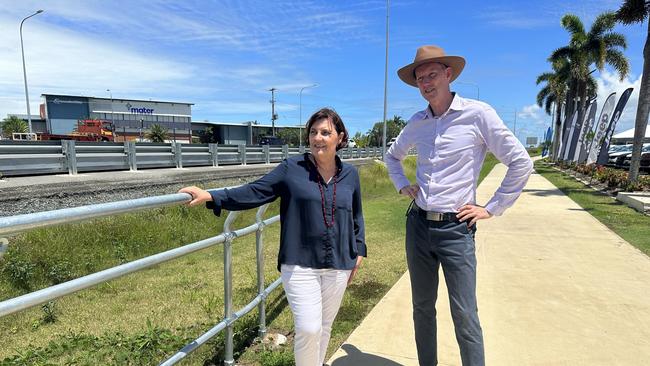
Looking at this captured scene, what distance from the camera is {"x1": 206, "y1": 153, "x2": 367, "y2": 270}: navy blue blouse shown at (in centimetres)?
230

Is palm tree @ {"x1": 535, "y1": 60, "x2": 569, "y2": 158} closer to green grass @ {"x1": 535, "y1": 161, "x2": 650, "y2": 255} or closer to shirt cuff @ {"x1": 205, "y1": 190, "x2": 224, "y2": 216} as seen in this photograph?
green grass @ {"x1": 535, "y1": 161, "x2": 650, "y2": 255}

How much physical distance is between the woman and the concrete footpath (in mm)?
1051

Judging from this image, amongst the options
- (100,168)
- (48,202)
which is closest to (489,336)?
(48,202)

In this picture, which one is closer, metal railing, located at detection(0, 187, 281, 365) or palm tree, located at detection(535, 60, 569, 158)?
metal railing, located at detection(0, 187, 281, 365)

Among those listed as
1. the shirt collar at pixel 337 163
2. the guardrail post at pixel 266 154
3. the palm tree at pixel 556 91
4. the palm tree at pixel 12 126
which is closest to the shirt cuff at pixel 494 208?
the shirt collar at pixel 337 163

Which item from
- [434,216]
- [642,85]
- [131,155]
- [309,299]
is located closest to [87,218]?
[309,299]

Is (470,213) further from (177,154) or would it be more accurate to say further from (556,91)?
(556,91)

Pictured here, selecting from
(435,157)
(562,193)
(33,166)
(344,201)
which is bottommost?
(562,193)

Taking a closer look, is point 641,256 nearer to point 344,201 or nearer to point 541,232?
point 541,232

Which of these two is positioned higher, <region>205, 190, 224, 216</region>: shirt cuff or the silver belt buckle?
<region>205, 190, 224, 216</region>: shirt cuff

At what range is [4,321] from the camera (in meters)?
4.15

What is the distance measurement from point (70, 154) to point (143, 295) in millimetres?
9102

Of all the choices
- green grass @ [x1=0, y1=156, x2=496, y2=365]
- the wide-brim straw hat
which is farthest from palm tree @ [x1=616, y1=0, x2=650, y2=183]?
the wide-brim straw hat

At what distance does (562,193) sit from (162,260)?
570 inches
